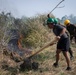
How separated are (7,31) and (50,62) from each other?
202 cm

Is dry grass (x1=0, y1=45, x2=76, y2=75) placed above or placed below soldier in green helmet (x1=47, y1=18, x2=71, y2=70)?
below

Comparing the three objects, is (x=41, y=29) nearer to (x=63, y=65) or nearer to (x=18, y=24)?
(x=18, y=24)

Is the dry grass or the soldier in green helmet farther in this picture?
the dry grass

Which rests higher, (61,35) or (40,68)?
(61,35)

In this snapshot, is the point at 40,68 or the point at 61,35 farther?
the point at 40,68

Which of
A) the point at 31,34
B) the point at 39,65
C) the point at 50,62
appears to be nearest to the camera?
the point at 39,65

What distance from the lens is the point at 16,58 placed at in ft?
25.9

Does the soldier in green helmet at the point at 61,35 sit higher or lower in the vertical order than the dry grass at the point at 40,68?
higher

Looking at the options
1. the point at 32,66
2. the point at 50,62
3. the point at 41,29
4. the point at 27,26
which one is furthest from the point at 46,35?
the point at 32,66

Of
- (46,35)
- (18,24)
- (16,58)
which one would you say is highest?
(18,24)

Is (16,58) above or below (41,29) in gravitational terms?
below

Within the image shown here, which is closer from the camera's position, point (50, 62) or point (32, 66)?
point (32, 66)

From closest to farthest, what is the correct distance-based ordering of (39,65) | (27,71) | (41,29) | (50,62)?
(27,71)
(39,65)
(50,62)
(41,29)

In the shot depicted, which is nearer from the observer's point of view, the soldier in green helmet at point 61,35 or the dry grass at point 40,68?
the soldier in green helmet at point 61,35
